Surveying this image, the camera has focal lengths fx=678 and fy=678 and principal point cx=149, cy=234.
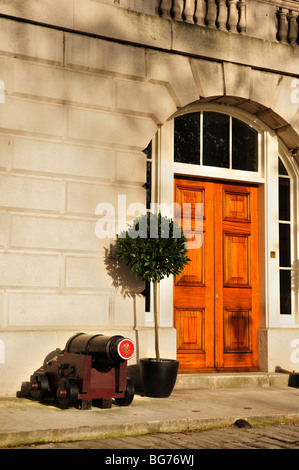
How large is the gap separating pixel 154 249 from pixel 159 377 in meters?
1.57

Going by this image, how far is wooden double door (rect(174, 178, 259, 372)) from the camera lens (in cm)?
1007

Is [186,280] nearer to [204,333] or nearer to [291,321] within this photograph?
[204,333]

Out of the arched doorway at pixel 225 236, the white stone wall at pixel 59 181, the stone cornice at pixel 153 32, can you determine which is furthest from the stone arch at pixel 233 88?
the white stone wall at pixel 59 181

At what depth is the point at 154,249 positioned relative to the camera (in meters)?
8.47

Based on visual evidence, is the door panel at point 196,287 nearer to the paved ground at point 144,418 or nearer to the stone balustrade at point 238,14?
the paved ground at point 144,418

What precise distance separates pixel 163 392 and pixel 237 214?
11.6 feet

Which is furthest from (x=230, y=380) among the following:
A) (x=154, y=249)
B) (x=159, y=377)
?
(x=154, y=249)

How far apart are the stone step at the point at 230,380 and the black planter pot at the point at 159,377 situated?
856 millimetres

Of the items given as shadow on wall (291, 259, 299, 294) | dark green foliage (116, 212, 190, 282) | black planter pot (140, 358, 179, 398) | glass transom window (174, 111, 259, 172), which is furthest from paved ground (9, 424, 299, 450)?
glass transom window (174, 111, 259, 172)

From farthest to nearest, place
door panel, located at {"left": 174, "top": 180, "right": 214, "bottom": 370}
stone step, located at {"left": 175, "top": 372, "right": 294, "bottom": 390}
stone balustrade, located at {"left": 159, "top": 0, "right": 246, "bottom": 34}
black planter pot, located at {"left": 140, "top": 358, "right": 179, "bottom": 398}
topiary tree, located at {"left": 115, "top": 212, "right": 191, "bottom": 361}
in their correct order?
1. door panel, located at {"left": 174, "top": 180, "right": 214, "bottom": 370}
2. stone balustrade, located at {"left": 159, "top": 0, "right": 246, "bottom": 34}
3. stone step, located at {"left": 175, "top": 372, "right": 294, "bottom": 390}
4. topiary tree, located at {"left": 115, "top": 212, "right": 191, "bottom": 361}
5. black planter pot, located at {"left": 140, "top": 358, "right": 179, "bottom": 398}

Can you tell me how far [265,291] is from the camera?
34.7 ft

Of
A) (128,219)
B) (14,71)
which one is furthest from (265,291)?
(14,71)

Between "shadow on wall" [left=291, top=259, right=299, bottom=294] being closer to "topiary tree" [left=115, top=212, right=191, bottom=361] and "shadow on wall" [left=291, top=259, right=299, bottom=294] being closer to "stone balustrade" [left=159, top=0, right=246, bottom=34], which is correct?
"topiary tree" [left=115, top=212, right=191, bottom=361]

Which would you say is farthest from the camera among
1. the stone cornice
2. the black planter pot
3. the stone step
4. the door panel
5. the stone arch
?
the door panel
